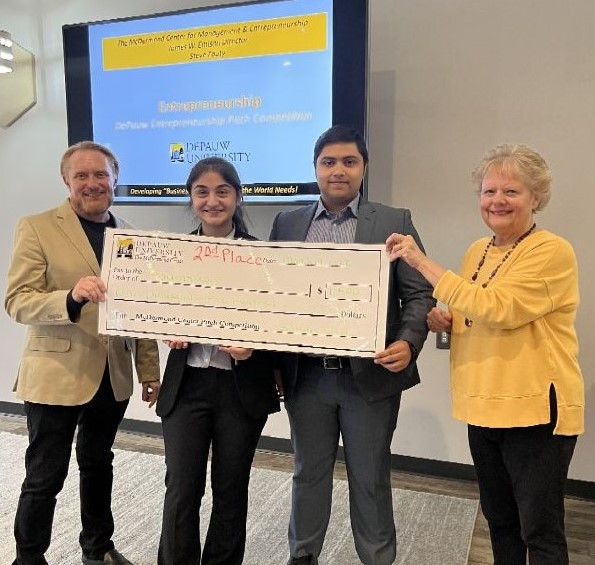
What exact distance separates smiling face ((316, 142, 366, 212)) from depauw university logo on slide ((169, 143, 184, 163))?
141 cm

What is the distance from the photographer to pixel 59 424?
6.23 ft

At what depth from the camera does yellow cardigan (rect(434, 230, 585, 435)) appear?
4.82 ft

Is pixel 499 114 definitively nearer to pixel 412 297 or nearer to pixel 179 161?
pixel 412 297

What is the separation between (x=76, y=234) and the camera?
192 cm

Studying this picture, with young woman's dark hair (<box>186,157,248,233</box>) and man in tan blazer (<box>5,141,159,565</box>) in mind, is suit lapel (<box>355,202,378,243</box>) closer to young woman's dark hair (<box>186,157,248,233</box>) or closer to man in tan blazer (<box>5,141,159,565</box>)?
young woman's dark hair (<box>186,157,248,233</box>)

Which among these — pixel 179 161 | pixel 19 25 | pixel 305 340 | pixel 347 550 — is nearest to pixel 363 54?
pixel 179 161

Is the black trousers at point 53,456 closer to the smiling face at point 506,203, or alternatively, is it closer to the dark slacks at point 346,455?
the dark slacks at point 346,455

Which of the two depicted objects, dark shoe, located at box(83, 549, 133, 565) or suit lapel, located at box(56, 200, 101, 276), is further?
dark shoe, located at box(83, 549, 133, 565)

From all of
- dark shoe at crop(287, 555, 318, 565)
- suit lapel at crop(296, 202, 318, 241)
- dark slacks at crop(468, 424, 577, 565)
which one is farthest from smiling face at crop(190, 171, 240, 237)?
dark shoe at crop(287, 555, 318, 565)

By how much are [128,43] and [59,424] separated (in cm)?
208

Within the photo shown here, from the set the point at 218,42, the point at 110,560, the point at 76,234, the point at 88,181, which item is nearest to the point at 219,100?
the point at 218,42

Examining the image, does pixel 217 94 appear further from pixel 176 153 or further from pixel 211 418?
pixel 211 418

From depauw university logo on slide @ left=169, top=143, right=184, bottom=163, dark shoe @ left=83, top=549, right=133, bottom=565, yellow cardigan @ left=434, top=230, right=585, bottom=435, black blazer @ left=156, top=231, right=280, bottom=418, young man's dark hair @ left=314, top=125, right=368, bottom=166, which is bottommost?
dark shoe @ left=83, top=549, right=133, bottom=565

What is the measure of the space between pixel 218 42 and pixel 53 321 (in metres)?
1.75
